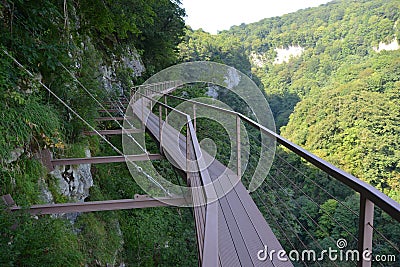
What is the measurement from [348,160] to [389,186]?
3.74 m

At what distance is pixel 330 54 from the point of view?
48.1 meters

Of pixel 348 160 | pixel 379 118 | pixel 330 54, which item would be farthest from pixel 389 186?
pixel 330 54

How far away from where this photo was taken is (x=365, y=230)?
0.95 metres

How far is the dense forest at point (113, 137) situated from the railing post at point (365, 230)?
0.18 metres

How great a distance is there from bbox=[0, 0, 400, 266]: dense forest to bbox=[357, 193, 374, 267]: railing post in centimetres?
18

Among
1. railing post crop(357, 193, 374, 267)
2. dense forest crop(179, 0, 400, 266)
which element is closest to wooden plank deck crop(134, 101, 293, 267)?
railing post crop(357, 193, 374, 267)

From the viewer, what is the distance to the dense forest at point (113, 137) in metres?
2.80

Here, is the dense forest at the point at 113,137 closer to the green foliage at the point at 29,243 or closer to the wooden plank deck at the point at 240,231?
the green foliage at the point at 29,243

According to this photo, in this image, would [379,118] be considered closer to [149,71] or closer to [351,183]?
[149,71]

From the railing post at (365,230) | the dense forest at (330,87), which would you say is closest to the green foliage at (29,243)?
the railing post at (365,230)

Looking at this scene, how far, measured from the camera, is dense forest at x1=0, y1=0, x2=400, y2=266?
2.80 meters

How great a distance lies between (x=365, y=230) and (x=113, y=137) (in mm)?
8906

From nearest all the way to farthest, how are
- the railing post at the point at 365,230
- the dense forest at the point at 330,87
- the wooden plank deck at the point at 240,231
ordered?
the railing post at the point at 365,230 < the wooden plank deck at the point at 240,231 < the dense forest at the point at 330,87

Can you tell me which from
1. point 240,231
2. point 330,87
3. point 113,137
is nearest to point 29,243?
point 240,231
